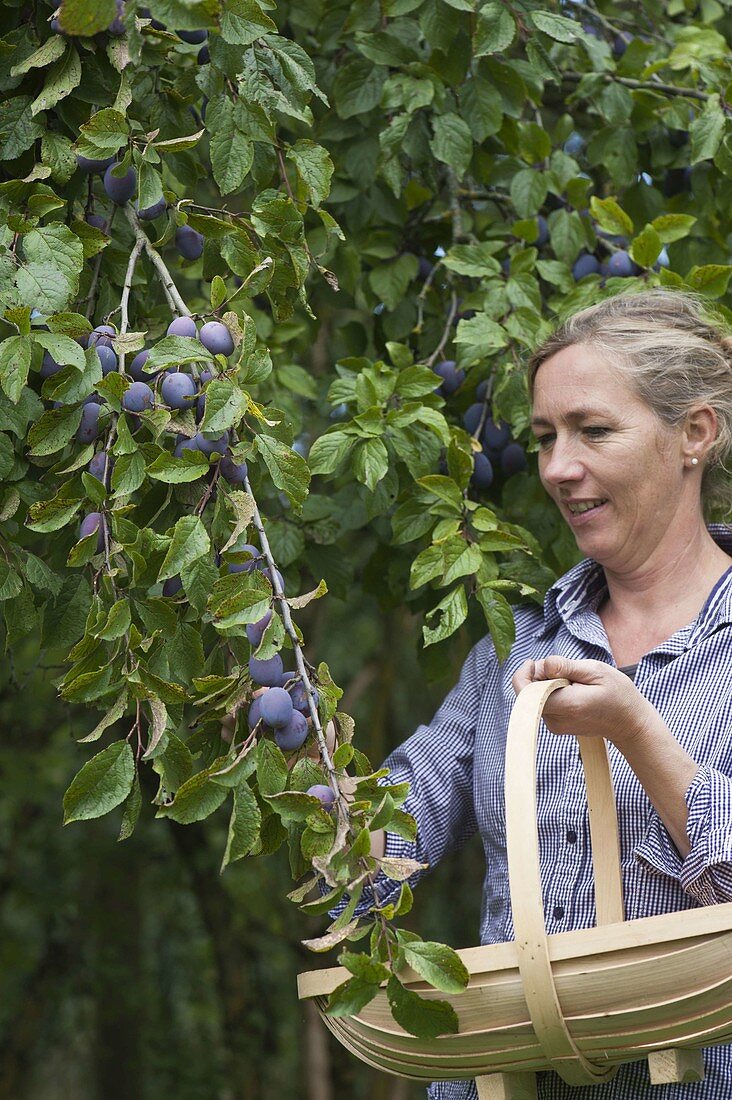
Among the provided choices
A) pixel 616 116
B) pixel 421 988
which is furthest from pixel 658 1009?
pixel 616 116

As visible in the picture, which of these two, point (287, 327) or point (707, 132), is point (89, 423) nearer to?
point (287, 327)

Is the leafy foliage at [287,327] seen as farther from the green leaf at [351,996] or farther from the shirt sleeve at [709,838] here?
the shirt sleeve at [709,838]

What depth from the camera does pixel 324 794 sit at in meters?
1.36

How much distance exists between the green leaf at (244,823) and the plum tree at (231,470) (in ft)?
1.13

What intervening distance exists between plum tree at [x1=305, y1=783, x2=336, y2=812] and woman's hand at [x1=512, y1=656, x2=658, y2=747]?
27cm

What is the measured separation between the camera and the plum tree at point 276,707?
4.42 feet

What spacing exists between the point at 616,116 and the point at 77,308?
3.78 feet

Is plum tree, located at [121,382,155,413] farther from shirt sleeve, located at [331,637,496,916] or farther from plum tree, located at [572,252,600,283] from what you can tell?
plum tree, located at [572,252,600,283]

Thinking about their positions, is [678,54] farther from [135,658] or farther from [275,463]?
[135,658]

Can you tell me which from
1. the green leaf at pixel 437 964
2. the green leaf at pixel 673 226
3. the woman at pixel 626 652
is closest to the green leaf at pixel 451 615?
the woman at pixel 626 652

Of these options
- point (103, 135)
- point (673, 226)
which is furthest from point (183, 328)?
point (673, 226)

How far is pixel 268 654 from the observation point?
133 cm

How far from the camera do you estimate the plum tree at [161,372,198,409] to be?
1.46 meters

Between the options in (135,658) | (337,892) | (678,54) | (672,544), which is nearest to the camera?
(337,892)
